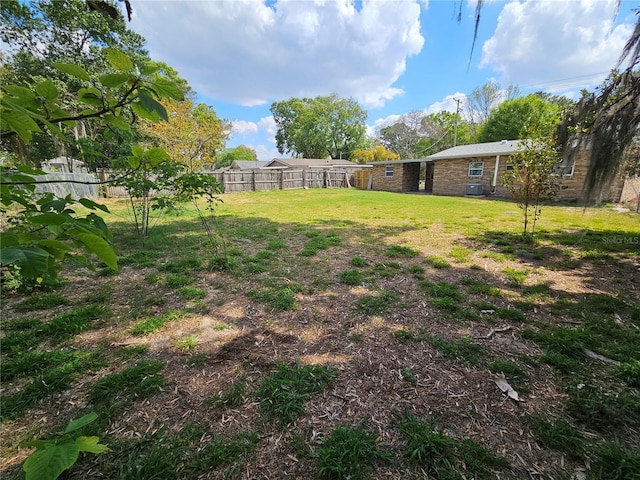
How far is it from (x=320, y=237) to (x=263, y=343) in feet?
12.1

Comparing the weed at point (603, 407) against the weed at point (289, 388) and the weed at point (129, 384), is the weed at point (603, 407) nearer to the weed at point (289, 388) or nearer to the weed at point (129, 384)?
the weed at point (289, 388)

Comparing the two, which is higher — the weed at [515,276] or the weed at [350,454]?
the weed at [515,276]

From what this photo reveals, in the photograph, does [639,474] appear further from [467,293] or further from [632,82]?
[632,82]

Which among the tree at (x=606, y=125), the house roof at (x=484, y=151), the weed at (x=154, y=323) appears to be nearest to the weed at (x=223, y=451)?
Answer: the weed at (x=154, y=323)

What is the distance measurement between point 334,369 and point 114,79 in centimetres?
208

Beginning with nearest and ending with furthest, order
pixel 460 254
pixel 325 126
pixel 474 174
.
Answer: pixel 460 254, pixel 474 174, pixel 325 126

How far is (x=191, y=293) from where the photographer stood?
3.28 m

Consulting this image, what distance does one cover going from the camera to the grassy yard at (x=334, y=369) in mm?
1433

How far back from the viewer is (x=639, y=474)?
4.26 ft

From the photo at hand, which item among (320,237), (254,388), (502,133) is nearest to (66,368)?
(254,388)

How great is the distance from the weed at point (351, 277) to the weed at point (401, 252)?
1.14 metres

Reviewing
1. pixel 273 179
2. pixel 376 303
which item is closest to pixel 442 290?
pixel 376 303

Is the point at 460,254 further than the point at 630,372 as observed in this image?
Yes

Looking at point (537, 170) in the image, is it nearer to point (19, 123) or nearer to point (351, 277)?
point (351, 277)
